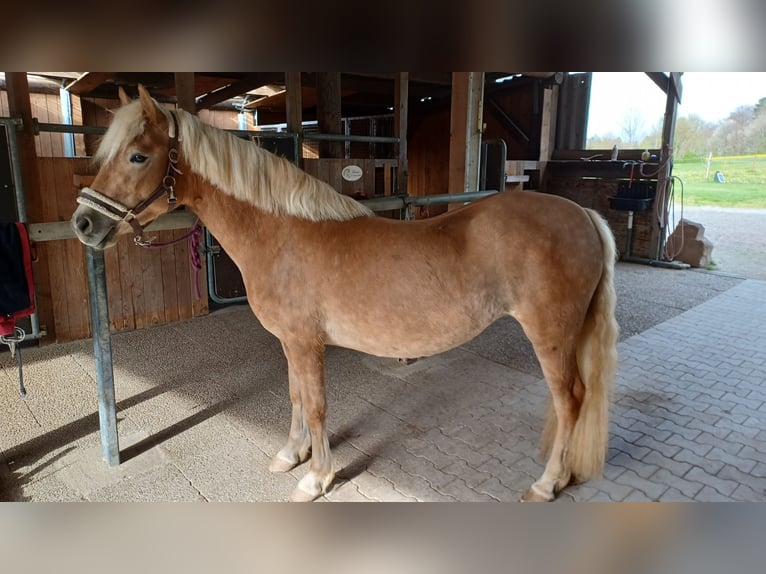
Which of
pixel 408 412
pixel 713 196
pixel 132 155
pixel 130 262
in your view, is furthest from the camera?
pixel 713 196

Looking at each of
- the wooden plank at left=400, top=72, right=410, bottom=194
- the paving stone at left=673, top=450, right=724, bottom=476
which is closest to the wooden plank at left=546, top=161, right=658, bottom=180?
the wooden plank at left=400, top=72, right=410, bottom=194

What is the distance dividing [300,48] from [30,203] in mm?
4002

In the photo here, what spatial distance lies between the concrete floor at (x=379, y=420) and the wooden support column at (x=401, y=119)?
1.97m

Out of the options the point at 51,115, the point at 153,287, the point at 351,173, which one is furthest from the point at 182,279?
the point at 51,115

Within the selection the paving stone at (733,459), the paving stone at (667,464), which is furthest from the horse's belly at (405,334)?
the paving stone at (733,459)

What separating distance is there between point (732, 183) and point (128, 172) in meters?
11.5

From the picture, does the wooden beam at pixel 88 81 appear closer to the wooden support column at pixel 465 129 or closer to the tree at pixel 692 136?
the wooden support column at pixel 465 129

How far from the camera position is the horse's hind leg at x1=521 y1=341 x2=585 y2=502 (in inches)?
75.8

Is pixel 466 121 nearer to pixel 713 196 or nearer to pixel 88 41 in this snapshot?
pixel 88 41

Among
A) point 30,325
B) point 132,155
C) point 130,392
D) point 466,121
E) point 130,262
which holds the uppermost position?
point 466,121

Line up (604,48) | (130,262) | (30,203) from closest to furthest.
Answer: (604,48)
(30,203)
(130,262)

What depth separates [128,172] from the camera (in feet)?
5.66

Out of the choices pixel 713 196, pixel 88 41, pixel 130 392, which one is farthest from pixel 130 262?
pixel 713 196

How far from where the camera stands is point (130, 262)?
408 cm
